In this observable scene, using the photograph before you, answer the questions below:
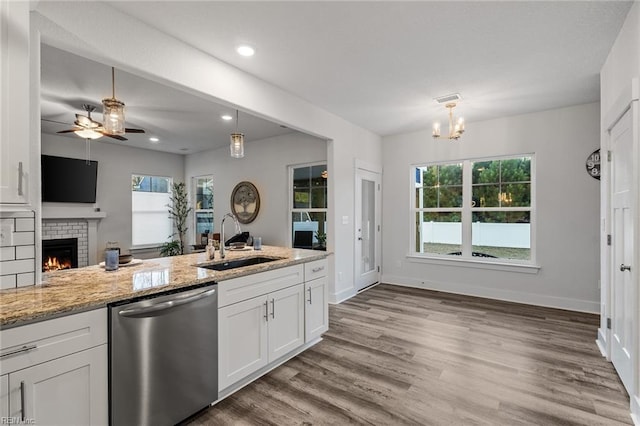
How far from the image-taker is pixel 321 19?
2264mm

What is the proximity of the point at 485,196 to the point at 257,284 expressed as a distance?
3987mm

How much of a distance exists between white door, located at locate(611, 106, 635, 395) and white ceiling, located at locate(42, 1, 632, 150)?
2.79 ft

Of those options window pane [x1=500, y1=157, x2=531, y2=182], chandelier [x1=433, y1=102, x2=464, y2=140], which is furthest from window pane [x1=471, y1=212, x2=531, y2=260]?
chandelier [x1=433, y1=102, x2=464, y2=140]

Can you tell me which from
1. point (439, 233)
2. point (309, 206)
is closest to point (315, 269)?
A: point (309, 206)

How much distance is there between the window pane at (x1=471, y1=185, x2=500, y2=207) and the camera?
4715 millimetres

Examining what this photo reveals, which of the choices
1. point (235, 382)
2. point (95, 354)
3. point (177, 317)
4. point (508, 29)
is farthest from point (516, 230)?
point (95, 354)

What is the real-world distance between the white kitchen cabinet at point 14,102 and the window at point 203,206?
18.1ft

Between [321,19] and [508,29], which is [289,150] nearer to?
[321,19]

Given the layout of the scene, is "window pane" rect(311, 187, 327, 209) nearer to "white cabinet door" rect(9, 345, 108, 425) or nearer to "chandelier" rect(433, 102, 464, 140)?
"chandelier" rect(433, 102, 464, 140)

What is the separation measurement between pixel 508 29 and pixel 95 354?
11.4 ft

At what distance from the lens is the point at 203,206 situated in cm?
729

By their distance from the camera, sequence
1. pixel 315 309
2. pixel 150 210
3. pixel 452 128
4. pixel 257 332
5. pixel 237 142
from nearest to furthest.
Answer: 1. pixel 257 332
2. pixel 315 309
3. pixel 237 142
4. pixel 452 128
5. pixel 150 210

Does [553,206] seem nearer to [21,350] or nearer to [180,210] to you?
[21,350]

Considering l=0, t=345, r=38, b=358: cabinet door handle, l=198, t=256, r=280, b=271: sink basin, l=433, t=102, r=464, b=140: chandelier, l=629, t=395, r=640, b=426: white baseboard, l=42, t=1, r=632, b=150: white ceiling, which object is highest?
l=42, t=1, r=632, b=150: white ceiling
